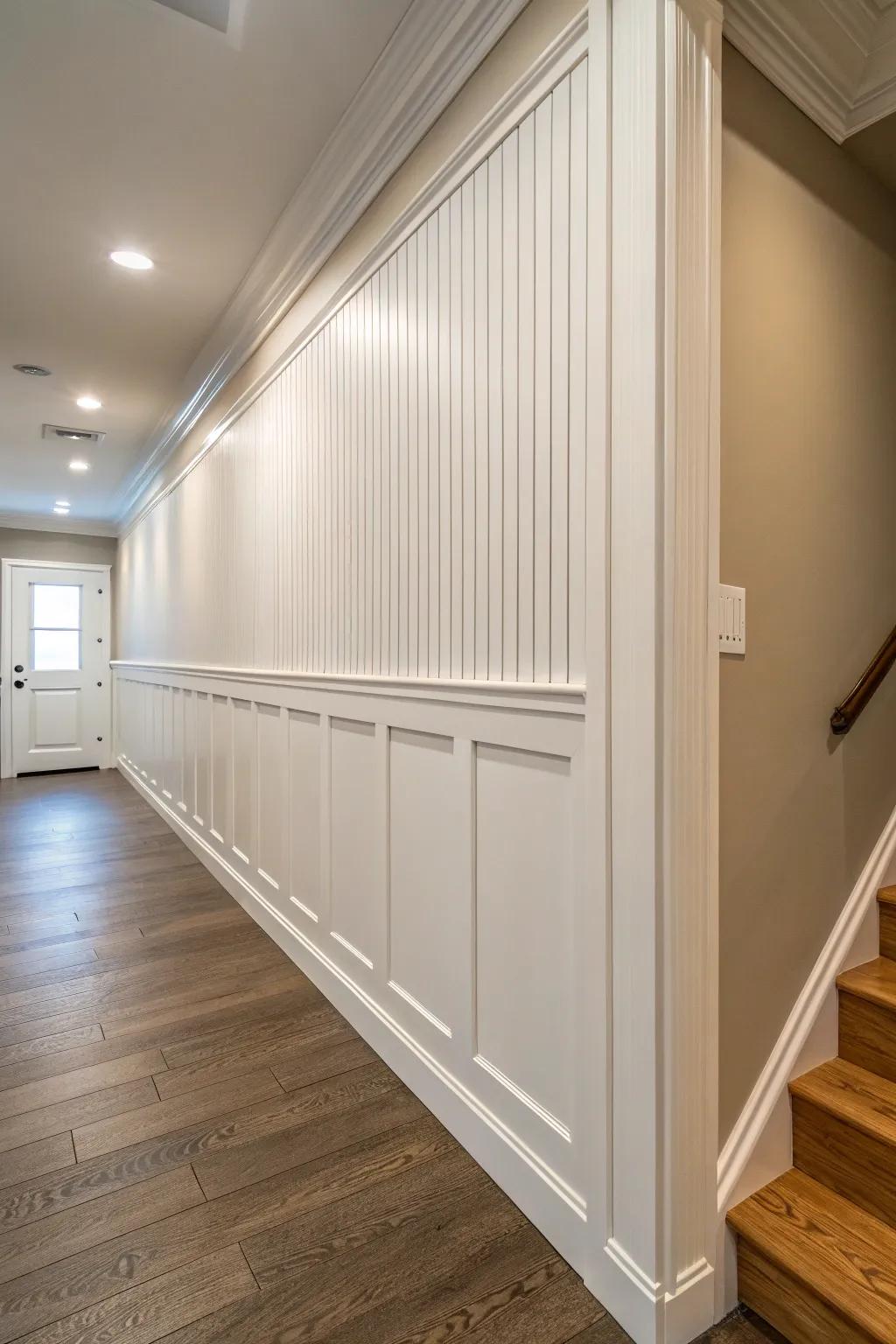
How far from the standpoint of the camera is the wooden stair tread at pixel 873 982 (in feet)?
5.00

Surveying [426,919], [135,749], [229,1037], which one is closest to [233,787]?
[229,1037]

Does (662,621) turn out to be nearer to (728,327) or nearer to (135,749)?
(728,327)

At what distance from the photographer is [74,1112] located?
1855 millimetres

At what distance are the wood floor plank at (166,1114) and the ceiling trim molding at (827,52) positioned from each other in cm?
262

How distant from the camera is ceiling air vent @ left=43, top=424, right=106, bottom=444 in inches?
187

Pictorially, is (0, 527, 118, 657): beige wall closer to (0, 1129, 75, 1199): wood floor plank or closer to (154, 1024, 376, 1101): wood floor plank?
(154, 1024, 376, 1101): wood floor plank

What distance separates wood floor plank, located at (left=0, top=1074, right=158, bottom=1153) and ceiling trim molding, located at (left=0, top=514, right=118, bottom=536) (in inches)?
279

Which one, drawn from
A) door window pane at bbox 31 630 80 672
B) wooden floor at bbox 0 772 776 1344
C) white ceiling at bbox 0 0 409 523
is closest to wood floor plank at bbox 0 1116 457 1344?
wooden floor at bbox 0 772 776 1344

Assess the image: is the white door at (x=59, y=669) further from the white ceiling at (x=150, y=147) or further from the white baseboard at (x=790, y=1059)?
the white baseboard at (x=790, y=1059)

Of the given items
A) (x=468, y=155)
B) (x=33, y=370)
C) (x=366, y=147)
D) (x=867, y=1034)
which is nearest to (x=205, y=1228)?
(x=867, y=1034)

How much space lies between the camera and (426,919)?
6.18 ft

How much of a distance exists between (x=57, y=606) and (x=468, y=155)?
7.50 metres

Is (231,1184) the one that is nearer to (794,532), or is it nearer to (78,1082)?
(78,1082)

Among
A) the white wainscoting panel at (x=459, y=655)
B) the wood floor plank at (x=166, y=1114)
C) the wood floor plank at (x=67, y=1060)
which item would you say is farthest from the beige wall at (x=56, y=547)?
the wood floor plank at (x=166, y=1114)
